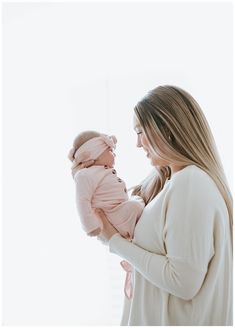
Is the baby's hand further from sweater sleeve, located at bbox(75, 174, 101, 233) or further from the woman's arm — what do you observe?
the woman's arm

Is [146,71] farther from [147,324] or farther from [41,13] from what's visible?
[147,324]

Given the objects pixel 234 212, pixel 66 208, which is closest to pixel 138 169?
pixel 66 208

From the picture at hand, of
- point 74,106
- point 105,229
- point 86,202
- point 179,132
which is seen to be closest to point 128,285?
point 105,229

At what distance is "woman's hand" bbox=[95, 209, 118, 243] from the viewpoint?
1.50 meters

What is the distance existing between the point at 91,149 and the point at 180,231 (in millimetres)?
433

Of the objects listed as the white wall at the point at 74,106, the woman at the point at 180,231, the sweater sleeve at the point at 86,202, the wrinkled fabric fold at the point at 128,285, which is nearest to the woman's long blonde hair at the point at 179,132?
the woman at the point at 180,231

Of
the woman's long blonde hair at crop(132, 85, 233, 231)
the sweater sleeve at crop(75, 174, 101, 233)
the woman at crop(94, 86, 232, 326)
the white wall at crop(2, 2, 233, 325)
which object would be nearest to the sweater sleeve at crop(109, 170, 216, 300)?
the woman at crop(94, 86, 232, 326)

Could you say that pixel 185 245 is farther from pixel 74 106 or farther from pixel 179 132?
pixel 74 106

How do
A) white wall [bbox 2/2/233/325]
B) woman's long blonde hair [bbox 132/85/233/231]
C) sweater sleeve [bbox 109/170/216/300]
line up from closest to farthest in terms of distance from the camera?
sweater sleeve [bbox 109/170/216/300] → woman's long blonde hair [bbox 132/85/233/231] → white wall [bbox 2/2/233/325]

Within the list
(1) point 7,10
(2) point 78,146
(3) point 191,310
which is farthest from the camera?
(1) point 7,10

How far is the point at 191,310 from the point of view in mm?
1381

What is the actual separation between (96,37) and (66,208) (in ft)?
3.45

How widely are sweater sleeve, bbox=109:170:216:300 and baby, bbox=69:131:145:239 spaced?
193 millimetres

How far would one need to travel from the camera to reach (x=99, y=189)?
5.07 feet
